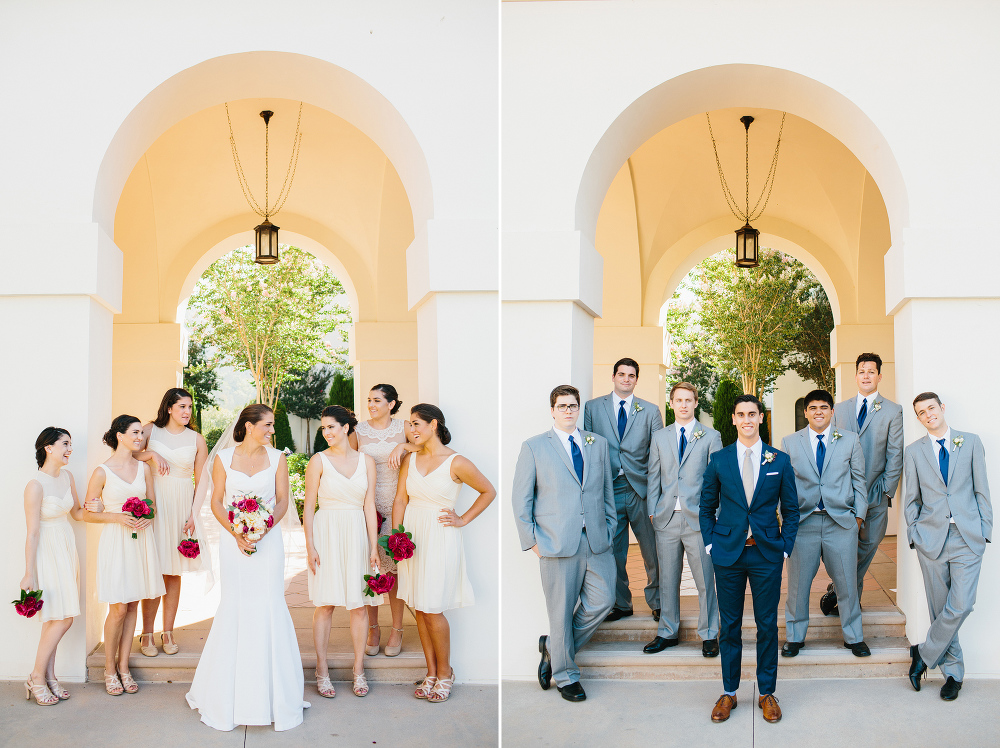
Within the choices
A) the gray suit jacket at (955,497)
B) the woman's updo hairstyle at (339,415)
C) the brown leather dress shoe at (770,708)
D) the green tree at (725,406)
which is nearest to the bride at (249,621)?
the woman's updo hairstyle at (339,415)

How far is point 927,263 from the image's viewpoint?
5.51 metres

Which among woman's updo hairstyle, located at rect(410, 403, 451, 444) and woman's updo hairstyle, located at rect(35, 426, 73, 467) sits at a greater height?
woman's updo hairstyle, located at rect(410, 403, 451, 444)

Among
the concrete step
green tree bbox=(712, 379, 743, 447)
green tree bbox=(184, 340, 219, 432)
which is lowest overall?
the concrete step

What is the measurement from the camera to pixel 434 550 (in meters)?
5.23

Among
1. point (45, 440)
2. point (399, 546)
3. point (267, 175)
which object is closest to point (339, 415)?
point (399, 546)

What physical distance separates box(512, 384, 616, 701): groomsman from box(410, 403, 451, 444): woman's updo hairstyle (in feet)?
1.74

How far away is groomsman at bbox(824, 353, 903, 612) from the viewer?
5.73 metres

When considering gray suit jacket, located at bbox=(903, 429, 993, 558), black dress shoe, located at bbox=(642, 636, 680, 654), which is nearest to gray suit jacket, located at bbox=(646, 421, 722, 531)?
black dress shoe, located at bbox=(642, 636, 680, 654)

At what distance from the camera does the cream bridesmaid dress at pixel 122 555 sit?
523 cm

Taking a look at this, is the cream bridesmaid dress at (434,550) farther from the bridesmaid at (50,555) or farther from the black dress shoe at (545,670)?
the bridesmaid at (50,555)

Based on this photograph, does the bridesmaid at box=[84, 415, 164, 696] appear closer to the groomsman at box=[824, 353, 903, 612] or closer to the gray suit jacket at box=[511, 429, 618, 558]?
the gray suit jacket at box=[511, 429, 618, 558]

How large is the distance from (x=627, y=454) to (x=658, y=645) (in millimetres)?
1350

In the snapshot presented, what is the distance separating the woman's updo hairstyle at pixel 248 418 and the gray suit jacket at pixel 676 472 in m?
2.65

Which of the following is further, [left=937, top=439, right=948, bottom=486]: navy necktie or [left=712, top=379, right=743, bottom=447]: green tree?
[left=712, top=379, right=743, bottom=447]: green tree
